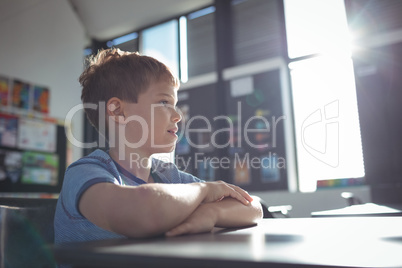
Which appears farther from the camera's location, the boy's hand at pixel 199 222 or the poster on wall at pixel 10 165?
the poster on wall at pixel 10 165

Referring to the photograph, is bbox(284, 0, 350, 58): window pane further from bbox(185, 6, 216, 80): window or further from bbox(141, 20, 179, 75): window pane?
bbox(141, 20, 179, 75): window pane

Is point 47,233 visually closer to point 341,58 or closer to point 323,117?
point 323,117

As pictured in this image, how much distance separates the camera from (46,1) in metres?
4.10

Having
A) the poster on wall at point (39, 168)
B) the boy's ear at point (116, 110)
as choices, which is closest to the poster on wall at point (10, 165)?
the poster on wall at point (39, 168)

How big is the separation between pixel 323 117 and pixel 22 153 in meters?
2.89

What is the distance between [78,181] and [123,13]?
4.07m

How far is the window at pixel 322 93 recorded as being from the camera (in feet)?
8.97

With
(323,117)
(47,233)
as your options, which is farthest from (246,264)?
(323,117)

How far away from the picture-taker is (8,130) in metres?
3.52

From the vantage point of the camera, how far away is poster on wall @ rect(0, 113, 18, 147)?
3.47m

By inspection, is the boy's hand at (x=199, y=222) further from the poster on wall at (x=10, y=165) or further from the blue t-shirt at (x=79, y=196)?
the poster on wall at (x=10, y=165)

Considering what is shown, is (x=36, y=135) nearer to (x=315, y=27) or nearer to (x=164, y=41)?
(x=164, y=41)

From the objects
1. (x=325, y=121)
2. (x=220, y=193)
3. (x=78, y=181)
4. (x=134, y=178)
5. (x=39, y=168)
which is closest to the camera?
(x=78, y=181)

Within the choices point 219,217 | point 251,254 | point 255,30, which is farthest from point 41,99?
point 251,254
